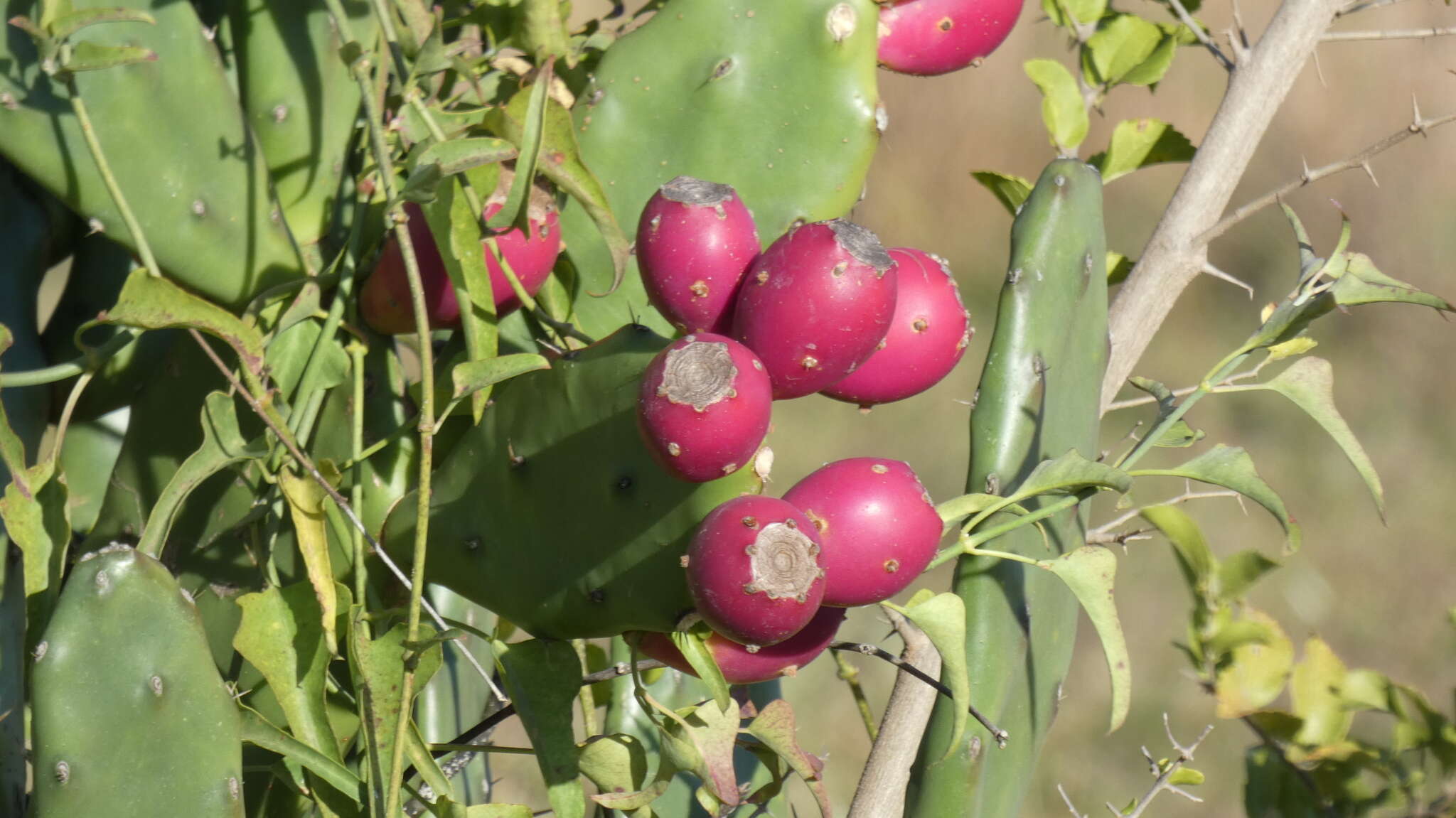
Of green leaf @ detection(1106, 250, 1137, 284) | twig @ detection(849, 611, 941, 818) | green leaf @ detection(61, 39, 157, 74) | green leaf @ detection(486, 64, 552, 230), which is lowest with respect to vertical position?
twig @ detection(849, 611, 941, 818)

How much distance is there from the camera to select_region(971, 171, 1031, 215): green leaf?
0.97 metres

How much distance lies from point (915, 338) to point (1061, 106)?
1.41ft

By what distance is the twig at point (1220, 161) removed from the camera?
900 mm

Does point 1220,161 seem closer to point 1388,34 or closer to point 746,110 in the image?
point 1388,34

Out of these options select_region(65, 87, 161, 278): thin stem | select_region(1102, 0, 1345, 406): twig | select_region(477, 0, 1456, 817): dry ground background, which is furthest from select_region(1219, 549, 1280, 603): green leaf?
select_region(477, 0, 1456, 817): dry ground background

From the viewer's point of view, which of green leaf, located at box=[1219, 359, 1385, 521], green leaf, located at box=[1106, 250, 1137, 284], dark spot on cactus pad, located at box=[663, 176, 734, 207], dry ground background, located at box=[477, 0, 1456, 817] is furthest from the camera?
dry ground background, located at box=[477, 0, 1456, 817]

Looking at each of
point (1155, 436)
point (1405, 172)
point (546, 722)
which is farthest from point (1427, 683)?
point (546, 722)

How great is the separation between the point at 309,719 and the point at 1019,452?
16.6 inches

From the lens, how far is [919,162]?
4535 millimetres

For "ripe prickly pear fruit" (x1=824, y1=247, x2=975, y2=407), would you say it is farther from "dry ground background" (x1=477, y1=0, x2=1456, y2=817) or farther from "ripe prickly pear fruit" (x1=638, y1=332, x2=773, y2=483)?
"dry ground background" (x1=477, y1=0, x2=1456, y2=817)

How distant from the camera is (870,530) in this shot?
56 cm

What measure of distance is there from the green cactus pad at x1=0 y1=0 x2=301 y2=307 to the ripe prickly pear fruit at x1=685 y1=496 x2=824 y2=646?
425mm

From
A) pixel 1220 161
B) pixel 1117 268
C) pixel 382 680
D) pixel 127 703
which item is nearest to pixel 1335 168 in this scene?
pixel 1220 161

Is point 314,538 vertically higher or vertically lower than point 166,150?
lower
